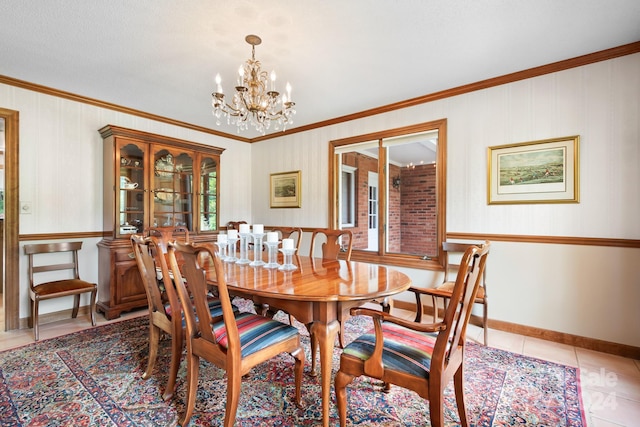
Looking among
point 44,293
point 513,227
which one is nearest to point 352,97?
point 513,227

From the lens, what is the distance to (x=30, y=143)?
3033mm

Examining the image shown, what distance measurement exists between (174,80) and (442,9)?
2435 mm

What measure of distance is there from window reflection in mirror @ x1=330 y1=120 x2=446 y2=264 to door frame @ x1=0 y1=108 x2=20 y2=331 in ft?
11.1

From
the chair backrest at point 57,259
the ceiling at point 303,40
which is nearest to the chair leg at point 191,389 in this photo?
the ceiling at point 303,40

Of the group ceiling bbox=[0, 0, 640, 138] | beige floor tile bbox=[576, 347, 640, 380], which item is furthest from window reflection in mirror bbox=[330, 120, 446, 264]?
beige floor tile bbox=[576, 347, 640, 380]

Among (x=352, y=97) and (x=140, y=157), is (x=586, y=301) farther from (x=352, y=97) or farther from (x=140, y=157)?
(x=140, y=157)

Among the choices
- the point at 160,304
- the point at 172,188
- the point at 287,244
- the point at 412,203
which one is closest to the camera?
the point at 160,304

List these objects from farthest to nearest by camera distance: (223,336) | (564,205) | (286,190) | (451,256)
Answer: (286,190), (451,256), (564,205), (223,336)

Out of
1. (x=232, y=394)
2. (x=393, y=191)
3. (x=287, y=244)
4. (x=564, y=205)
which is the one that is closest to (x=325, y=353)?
(x=232, y=394)

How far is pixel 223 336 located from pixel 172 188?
2.90 m

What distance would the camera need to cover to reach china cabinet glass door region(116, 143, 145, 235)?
3.39 meters

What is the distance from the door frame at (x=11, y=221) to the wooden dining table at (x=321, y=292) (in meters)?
2.44

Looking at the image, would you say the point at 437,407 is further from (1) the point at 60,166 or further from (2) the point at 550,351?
(1) the point at 60,166

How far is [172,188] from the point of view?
3.90m
